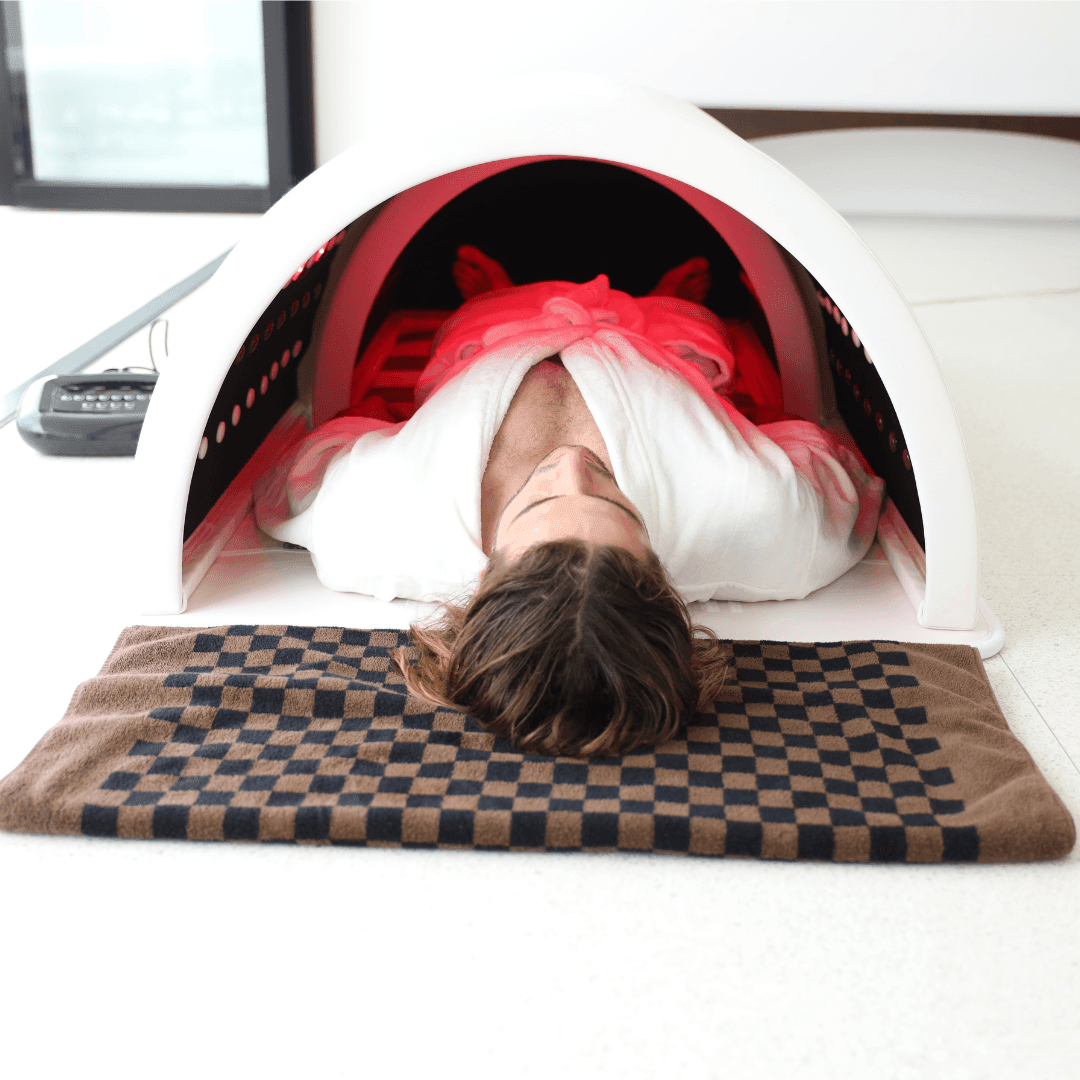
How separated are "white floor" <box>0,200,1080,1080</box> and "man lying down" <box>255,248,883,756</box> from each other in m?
0.16

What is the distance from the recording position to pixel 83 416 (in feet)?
5.69

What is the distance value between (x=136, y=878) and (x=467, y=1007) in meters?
0.29

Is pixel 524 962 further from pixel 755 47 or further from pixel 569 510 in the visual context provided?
pixel 755 47

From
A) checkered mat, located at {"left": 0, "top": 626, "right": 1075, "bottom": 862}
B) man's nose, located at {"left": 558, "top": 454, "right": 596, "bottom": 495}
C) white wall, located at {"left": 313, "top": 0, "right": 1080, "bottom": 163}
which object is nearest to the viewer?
checkered mat, located at {"left": 0, "top": 626, "right": 1075, "bottom": 862}

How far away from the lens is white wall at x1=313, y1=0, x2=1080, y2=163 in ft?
12.1

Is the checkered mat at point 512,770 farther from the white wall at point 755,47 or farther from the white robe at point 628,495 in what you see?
the white wall at point 755,47

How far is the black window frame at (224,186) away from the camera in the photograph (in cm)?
377

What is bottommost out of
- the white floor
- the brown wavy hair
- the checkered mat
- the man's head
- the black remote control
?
the white floor

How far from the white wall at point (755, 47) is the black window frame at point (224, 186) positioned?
0.13 m

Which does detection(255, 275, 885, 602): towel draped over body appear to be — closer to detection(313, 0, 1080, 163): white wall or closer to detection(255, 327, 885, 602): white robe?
detection(255, 327, 885, 602): white robe

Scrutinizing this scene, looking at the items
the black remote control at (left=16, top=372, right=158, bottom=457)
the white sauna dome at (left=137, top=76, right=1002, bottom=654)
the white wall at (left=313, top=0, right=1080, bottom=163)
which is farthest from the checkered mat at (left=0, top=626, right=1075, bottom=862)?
the white wall at (left=313, top=0, right=1080, bottom=163)

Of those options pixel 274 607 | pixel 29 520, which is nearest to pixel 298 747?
pixel 274 607

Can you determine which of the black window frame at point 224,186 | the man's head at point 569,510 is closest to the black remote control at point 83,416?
the man's head at point 569,510

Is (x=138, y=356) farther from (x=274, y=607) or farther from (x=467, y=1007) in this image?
(x=467, y=1007)
